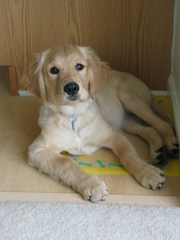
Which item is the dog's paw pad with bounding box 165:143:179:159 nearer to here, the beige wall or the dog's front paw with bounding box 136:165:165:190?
the dog's front paw with bounding box 136:165:165:190

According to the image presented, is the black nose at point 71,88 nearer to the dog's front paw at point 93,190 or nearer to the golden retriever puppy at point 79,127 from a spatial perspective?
the golden retriever puppy at point 79,127

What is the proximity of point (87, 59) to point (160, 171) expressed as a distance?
34.7 inches

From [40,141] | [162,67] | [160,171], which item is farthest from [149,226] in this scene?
[162,67]

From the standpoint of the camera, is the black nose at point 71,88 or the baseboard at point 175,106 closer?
the black nose at point 71,88

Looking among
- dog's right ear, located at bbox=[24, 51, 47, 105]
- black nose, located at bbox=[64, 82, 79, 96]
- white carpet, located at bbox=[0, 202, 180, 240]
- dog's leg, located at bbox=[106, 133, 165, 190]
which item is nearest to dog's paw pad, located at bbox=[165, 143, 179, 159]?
dog's leg, located at bbox=[106, 133, 165, 190]

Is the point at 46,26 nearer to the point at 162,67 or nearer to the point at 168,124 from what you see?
the point at 162,67

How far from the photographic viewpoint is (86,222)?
5.94ft

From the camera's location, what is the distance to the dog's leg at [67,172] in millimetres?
1938

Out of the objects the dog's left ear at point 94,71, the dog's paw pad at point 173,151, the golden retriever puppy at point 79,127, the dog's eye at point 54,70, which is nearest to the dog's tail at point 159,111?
the golden retriever puppy at point 79,127

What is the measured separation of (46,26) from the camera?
9.86ft

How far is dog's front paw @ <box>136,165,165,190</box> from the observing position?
6.49ft

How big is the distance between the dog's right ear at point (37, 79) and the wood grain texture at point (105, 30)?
82 cm

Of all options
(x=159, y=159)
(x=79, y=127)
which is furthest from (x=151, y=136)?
(x=79, y=127)

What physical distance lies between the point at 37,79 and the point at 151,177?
960 mm
